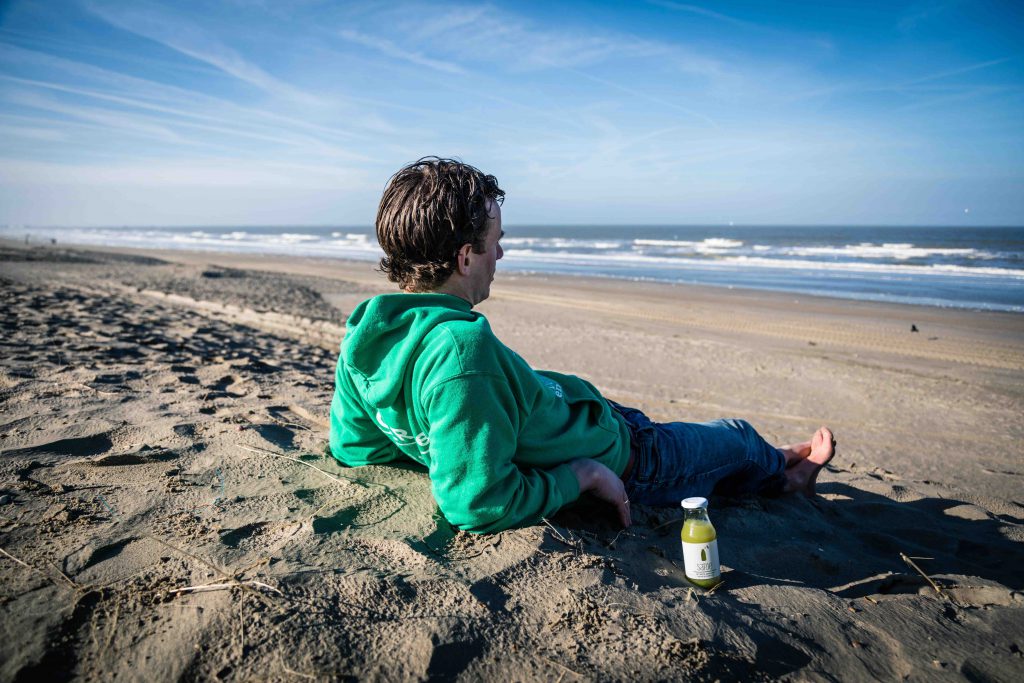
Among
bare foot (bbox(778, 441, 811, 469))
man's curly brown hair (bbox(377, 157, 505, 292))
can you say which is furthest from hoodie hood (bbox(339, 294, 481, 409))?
bare foot (bbox(778, 441, 811, 469))

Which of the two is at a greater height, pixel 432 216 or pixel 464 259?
pixel 432 216

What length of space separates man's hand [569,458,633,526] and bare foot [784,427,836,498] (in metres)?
1.15

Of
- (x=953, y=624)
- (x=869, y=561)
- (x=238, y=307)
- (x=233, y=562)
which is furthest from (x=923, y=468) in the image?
(x=238, y=307)

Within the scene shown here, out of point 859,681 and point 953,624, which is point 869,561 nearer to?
point 953,624

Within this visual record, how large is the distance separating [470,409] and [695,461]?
4.01 ft

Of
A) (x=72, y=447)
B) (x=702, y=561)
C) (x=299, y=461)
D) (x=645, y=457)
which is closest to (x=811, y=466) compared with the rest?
(x=645, y=457)

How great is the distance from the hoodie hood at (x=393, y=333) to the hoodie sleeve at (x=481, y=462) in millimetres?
155

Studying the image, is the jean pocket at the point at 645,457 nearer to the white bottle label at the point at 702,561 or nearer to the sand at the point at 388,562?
the sand at the point at 388,562

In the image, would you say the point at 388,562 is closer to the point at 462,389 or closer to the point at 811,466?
the point at 462,389

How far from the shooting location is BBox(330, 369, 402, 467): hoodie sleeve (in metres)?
2.17

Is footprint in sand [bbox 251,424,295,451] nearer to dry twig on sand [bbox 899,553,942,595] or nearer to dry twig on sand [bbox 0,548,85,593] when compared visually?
dry twig on sand [bbox 0,548,85,593]

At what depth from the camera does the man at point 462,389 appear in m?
1.63

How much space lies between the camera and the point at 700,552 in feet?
6.08

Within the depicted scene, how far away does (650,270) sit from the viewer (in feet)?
69.3
